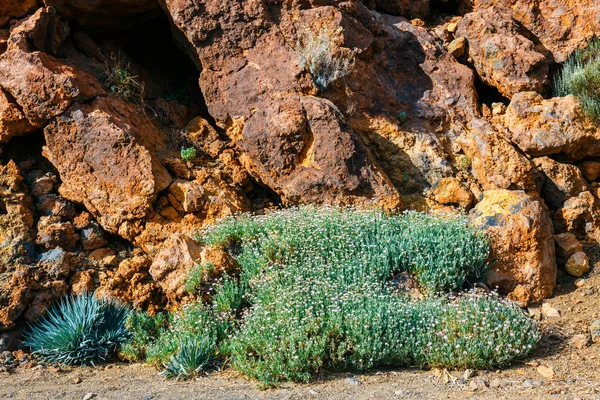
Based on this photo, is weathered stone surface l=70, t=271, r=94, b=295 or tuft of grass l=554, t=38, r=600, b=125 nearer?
weathered stone surface l=70, t=271, r=94, b=295

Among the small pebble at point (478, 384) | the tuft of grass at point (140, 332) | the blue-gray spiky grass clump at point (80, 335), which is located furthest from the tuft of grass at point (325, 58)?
the small pebble at point (478, 384)

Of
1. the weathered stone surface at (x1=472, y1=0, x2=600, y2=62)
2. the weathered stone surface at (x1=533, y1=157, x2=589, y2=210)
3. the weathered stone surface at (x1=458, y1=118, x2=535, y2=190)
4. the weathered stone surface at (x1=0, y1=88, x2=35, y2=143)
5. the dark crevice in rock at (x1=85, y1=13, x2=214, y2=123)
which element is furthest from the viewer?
the weathered stone surface at (x1=472, y1=0, x2=600, y2=62)

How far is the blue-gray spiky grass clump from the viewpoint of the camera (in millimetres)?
6008

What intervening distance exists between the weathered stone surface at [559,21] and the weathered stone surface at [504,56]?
0.42 metres

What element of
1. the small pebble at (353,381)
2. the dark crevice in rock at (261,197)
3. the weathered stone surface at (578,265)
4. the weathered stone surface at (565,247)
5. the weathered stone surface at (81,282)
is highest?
the dark crevice in rock at (261,197)

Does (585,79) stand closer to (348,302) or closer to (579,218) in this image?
(579,218)

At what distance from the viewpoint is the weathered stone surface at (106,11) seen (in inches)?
324

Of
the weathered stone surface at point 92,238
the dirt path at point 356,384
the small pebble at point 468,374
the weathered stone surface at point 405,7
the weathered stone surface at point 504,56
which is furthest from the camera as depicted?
the weathered stone surface at point 405,7

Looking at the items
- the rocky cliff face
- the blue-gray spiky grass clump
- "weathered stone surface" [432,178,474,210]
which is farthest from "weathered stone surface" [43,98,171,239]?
"weathered stone surface" [432,178,474,210]

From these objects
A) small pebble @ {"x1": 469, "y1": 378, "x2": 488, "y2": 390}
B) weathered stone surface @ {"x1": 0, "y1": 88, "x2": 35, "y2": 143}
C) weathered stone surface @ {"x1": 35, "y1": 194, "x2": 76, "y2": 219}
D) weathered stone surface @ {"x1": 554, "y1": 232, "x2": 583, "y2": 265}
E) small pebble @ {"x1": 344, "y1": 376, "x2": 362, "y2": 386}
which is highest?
weathered stone surface @ {"x1": 0, "y1": 88, "x2": 35, "y2": 143}

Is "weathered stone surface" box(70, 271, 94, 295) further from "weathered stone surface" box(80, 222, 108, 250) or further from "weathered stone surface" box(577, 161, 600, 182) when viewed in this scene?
"weathered stone surface" box(577, 161, 600, 182)

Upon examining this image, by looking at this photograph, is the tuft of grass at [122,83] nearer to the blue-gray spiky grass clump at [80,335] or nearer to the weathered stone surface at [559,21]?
the blue-gray spiky grass clump at [80,335]

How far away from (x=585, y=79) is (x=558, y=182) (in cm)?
160

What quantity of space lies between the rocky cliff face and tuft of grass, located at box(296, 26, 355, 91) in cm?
4
